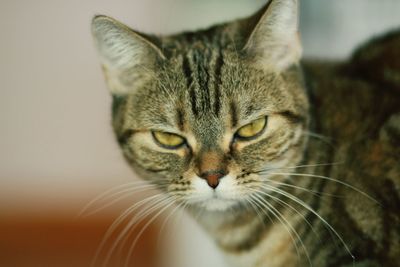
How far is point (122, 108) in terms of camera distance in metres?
1.18

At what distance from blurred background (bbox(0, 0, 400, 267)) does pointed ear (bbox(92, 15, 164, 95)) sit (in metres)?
0.70

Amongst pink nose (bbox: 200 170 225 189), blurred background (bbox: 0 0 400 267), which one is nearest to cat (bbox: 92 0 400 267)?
pink nose (bbox: 200 170 225 189)

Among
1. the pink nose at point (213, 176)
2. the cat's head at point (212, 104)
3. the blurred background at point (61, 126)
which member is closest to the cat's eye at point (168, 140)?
the cat's head at point (212, 104)

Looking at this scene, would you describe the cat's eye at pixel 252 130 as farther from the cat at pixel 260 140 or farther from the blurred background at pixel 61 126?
the blurred background at pixel 61 126

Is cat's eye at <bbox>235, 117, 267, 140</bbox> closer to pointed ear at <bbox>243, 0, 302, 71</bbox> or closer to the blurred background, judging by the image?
pointed ear at <bbox>243, 0, 302, 71</bbox>

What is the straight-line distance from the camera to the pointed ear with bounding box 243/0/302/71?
1040mm

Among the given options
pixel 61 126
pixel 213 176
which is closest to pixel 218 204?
pixel 213 176

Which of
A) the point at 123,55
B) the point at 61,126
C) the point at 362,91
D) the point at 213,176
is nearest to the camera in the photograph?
the point at 213,176

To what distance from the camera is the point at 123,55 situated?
3.73 ft

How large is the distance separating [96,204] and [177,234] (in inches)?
19.6

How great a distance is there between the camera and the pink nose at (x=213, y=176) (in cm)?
101

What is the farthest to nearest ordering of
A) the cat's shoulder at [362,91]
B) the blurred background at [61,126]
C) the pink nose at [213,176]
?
the blurred background at [61,126]
the cat's shoulder at [362,91]
the pink nose at [213,176]

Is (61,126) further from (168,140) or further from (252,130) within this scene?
(252,130)

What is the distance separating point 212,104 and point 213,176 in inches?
6.0
